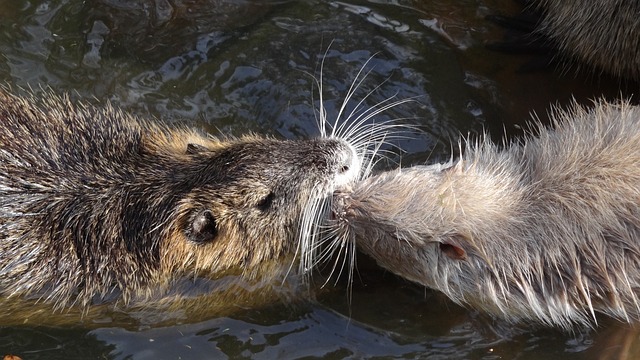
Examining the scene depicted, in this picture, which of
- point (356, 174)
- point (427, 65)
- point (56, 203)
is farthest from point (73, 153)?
point (427, 65)

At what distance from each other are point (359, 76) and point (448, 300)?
141 centimetres

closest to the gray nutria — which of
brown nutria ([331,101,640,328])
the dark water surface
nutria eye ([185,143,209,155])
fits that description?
the dark water surface

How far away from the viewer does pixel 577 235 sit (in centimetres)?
362

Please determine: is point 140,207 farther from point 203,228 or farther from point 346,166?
point 346,166

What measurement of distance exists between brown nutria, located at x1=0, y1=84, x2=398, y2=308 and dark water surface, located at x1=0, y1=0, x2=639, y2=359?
260mm

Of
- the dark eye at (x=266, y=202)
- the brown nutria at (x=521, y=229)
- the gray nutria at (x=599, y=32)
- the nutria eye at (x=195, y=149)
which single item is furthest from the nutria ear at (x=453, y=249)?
the gray nutria at (x=599, y=32)

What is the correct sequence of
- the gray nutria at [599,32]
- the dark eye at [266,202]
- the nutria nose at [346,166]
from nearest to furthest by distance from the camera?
the nutria nose at [346,166] → the dark eye at [266,202] → the gray nutria at [599,32]

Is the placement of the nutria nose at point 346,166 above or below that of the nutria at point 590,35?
below

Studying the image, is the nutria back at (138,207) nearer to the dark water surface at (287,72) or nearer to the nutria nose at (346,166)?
the nutria nose at (346,166)

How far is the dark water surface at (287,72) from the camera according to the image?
13.4ft

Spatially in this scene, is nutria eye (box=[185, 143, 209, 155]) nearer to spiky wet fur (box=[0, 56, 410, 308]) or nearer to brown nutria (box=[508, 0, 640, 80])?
spiky wet fur (box=[0, 56, 410, 308])

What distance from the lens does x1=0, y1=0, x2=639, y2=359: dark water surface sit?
4090 mm

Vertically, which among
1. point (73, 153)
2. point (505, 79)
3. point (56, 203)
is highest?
point (505, 79)

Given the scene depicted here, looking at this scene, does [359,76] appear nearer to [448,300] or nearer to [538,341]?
[448,300]
